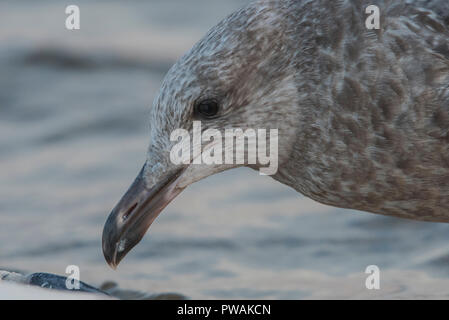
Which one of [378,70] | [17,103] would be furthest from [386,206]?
[17,103]

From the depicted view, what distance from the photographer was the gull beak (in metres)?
3.47

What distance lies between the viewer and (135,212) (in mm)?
3512

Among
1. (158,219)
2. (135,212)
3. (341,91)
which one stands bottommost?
(135,212)

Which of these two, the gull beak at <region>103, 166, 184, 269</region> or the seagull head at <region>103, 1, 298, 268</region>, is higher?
the seagull head at <region>103, 1, 298, 268</region>

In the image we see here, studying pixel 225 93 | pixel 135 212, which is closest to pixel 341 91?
pixel 225 93

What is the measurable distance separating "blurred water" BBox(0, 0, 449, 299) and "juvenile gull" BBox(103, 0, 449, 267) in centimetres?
106

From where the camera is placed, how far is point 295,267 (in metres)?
4.69

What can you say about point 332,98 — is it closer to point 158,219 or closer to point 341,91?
point 341,91

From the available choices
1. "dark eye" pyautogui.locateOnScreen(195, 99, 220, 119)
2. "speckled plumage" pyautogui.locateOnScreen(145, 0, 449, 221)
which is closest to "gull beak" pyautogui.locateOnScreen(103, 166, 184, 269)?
"speckled plumage" pyautogui.locateOnScreen(145, 0, 449, 221)

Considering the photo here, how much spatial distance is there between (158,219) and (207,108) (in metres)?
2.01

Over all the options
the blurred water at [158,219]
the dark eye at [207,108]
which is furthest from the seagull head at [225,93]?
the blurred water at [158,219]

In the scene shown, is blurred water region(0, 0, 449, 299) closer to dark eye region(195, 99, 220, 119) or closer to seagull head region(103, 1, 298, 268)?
seagull head region(103, 1, 298, 268)

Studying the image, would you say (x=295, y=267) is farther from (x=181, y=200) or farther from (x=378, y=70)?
(x=378, y=70)

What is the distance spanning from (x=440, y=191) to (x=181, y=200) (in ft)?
7.70
